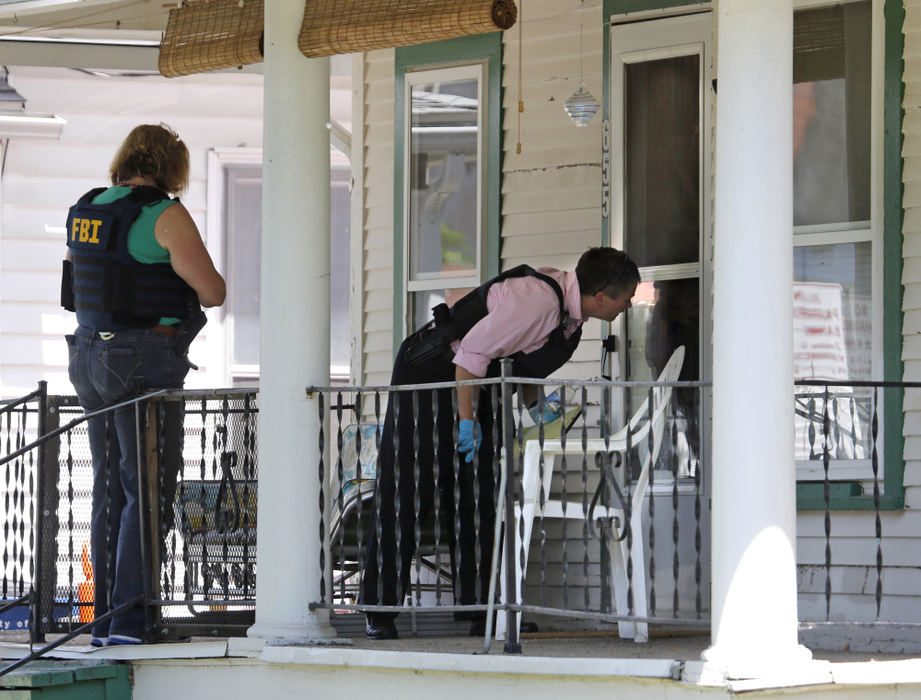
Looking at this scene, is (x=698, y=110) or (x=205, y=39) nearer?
(x=205, y=39)

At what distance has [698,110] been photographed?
258 inches

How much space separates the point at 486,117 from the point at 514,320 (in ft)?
7.55

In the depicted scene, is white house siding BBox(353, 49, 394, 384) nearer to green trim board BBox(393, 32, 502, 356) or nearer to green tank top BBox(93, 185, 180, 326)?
green trim board BBox(393, 32, 502, 356)

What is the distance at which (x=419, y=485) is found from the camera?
219 inches

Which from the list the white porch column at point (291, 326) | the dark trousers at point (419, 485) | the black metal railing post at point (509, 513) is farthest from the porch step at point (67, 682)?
the black metal railing post at point (509, 513)

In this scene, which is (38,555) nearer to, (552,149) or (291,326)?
(291,326)

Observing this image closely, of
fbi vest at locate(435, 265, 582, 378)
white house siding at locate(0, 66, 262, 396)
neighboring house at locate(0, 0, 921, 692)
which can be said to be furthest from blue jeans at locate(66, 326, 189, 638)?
white house siding at locate(0, 66, 262, 396)

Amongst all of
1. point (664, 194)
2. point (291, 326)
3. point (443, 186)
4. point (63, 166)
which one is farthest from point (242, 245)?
point (291, 326)

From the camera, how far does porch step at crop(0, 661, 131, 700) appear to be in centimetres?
523

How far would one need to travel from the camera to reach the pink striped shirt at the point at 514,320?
17.6ft

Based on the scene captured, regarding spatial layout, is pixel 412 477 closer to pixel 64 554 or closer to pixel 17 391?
pixel 64 554

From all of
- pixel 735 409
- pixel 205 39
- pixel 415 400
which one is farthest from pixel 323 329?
pixel 735 409

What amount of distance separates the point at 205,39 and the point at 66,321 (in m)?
6.53

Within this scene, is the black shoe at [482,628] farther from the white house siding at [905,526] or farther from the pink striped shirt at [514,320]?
the white house siding at [905,526]
